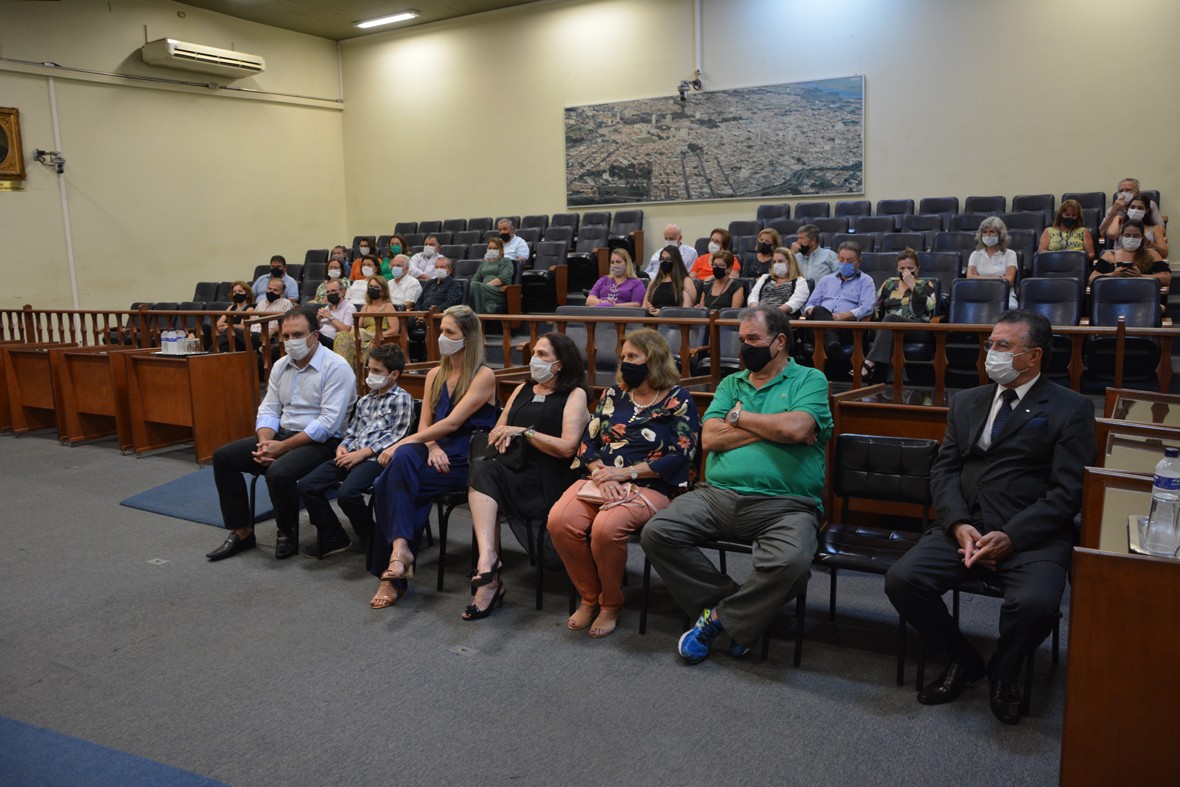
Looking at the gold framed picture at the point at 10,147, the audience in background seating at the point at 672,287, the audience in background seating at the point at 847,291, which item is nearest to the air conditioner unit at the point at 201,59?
the gold framed picture at the point at 10,147

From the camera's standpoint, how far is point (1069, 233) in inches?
279

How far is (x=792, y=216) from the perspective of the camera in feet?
31.0

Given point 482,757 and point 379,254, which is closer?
point 482,757

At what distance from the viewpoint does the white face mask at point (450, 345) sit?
154 inches

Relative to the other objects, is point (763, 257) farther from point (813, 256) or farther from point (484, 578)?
point (484, 578)

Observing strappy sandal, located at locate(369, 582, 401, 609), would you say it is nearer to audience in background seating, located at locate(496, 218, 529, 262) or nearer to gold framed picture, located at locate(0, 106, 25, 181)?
audience in background seating, located at locate(496, 218, 529, 262)

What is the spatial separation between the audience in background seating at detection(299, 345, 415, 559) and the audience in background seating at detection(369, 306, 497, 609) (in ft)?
0.42

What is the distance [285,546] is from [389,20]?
385 inches

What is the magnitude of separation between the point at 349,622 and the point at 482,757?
3.81 feet

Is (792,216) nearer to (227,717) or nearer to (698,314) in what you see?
(698,314)

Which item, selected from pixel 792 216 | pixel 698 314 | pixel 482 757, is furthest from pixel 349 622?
pixel 792 216

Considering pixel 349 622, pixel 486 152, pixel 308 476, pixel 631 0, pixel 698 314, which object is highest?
pixel 631 0

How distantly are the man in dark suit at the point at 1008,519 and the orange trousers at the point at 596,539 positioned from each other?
0.93m

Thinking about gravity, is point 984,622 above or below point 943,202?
below
